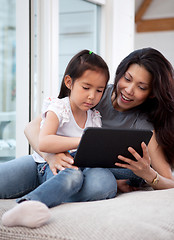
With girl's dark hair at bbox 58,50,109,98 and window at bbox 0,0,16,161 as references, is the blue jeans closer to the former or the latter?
girl's dark hair at bbox 58,50,109,98

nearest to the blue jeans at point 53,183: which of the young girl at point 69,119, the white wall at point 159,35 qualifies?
the young girl at point 69,119

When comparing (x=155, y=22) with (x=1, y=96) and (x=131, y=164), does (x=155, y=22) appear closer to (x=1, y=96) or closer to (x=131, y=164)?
(x=1, y=96)

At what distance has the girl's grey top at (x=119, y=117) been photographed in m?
1.98

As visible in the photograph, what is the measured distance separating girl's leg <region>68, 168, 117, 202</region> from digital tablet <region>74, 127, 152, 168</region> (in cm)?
4

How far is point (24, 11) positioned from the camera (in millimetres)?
2934

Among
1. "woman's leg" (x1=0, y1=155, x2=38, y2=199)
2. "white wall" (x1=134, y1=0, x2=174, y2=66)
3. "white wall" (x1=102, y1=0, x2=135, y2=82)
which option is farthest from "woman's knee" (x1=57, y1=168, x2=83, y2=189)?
"white wall" (x1=134, y1=0, x2=174, y2=66)

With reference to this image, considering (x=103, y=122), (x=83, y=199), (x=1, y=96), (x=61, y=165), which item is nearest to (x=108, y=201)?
(x=83, y=199)

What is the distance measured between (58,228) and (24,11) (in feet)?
6.81

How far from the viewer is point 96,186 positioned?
5.08 ft

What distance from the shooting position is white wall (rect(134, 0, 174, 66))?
679 cm

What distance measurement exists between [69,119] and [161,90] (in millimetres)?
446

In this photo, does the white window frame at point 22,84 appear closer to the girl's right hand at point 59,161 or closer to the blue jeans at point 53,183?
the blue jeans at point 53,183

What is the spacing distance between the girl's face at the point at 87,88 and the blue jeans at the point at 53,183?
28 centimetres

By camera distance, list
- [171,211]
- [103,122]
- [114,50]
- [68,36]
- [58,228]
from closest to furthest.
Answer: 1. [58,228]
2. [171,211]
3. [103,122]
4. [68,36]
5. [114,50]
